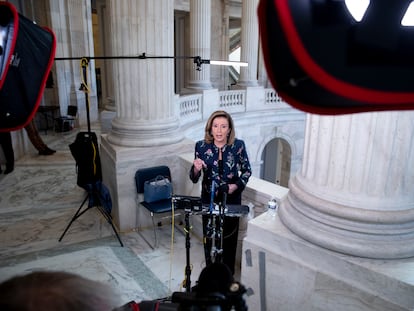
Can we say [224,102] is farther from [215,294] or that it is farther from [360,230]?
[215,294]

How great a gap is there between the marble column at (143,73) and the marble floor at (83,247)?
1.59 metres

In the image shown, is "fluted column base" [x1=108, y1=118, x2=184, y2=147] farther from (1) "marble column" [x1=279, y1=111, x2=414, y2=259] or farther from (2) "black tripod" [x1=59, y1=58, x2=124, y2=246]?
(1) "marble column" [x1=279, y1=111, x2=414, y2=259]

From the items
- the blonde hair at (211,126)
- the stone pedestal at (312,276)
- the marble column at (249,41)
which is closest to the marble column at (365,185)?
the stone pedestal at (312,276)

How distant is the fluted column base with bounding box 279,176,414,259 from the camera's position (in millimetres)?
2791

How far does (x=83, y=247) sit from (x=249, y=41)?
10.5 m

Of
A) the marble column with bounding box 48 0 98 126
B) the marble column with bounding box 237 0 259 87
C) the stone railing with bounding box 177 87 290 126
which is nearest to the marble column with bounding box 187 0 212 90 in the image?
the stone railing with bounding box 177 87 290 126

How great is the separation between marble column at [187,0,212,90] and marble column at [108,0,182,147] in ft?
19.0

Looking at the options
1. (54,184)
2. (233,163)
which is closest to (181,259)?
(233,163)

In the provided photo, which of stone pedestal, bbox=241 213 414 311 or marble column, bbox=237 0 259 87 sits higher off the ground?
marble column, bbox=237 0 259 87

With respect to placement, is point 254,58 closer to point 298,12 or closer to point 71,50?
point 71,50

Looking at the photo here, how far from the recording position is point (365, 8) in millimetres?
881

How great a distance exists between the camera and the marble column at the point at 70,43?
47.1 ft

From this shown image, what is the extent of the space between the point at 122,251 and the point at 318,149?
3593 mm

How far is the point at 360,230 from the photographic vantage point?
2.86 metres
